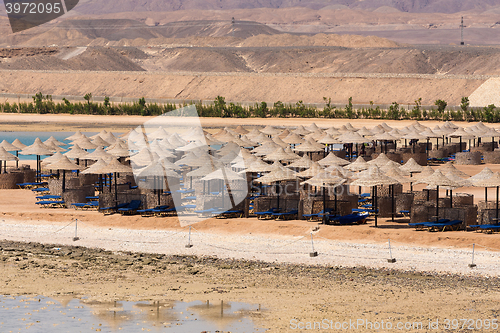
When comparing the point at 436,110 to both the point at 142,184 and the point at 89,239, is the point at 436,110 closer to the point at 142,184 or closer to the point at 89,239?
the point at 142,184

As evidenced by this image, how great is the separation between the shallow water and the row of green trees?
4936 centimetres

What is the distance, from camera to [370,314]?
1738cm

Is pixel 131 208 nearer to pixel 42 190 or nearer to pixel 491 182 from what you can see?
pixel 42 190

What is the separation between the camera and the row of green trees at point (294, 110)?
214ft

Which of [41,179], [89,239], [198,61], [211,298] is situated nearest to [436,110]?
[41,179]

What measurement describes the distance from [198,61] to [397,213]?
105558 millimetres

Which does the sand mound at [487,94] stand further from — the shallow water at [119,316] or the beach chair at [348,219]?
the shallow water at [119,316]

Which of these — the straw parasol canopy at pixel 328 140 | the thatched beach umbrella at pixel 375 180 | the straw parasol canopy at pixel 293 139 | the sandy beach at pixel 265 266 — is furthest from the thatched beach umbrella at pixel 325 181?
the straw parasol canopy at pixel 293 139

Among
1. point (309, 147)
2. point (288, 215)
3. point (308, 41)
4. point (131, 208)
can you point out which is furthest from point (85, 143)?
point (308, 41)

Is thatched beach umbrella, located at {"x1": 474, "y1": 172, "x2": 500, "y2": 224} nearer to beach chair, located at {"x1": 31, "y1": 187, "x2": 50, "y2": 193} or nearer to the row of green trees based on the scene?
beach chair, located at {"x1": 31, "y1": 187, "x2": 50, "y2": 193}

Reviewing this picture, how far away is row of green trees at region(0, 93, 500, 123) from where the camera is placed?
214ft

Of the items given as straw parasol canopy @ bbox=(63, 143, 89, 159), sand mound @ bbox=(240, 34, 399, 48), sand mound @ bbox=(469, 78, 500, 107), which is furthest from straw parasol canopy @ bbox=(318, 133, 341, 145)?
sand mound @ bbox=(240, 34, 399, 48)

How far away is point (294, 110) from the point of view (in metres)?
73.6

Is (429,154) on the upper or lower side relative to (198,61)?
lower
